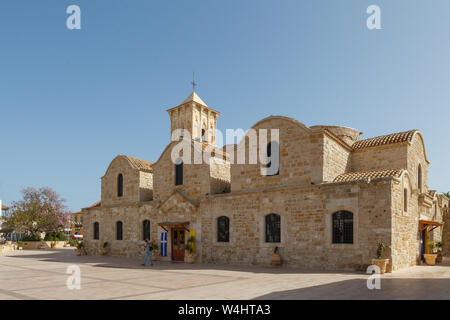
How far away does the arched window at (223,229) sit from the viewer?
707 inches

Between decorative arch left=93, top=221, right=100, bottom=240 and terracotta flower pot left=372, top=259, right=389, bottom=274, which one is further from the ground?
terracotta flower pot left=372, top=259, right=389, bottom=274

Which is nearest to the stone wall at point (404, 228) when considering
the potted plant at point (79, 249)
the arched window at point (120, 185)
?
the arched window at point (120, 185)

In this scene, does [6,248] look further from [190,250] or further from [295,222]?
[295,222]

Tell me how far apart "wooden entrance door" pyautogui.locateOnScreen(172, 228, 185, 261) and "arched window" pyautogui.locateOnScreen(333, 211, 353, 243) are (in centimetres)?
860

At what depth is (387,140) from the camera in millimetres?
17594

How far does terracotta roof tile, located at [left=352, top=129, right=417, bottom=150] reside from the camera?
56.4 feet

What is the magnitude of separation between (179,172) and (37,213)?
2394cm

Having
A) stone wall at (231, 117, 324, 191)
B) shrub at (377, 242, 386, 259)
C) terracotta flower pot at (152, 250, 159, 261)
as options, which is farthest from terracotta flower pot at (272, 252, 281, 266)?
terracotta flower pot at (152, 250, 159, 261)

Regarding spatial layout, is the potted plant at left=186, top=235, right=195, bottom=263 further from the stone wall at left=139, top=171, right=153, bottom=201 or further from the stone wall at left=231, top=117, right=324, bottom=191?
the stone wall at left=139, top=171, right=153, bottom=201

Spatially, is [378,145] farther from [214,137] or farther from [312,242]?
[214,137]

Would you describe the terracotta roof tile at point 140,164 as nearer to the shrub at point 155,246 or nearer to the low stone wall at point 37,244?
the shrub at point 155,246

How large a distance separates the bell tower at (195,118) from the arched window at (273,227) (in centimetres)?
1429
